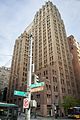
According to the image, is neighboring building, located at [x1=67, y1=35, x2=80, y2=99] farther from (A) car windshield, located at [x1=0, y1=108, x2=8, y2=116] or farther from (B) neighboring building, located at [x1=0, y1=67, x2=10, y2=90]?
(A) car windshield, located at [x1=0, y1=108, x2=8, y2=116]

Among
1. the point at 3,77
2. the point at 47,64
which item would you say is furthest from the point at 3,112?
the point at 3,77

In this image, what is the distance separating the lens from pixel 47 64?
261ft

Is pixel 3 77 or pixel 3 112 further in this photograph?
pixel 3 77

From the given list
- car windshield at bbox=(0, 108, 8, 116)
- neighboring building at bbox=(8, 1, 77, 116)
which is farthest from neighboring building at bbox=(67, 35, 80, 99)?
car windshield at bbox=(0, 108, 8, 116)

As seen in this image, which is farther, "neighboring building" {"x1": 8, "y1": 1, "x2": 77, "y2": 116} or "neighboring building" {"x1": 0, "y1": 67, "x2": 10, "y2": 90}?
"neighboring building" {"x1": 0, "y1": 67, "x2": 10, "y2": 90}

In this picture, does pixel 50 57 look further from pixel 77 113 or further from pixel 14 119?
pixel 14 119

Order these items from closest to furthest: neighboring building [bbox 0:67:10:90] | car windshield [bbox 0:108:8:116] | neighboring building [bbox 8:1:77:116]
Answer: car windshield [bbox 0:108:8:116]
neighboring building [bbox 8:1:77:116]
neighboring building [bbox 0:67:10:90]

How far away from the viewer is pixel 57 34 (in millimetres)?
93938

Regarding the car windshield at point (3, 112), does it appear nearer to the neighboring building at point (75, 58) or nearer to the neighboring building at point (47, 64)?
→ the neighboring building at point (47, 64)

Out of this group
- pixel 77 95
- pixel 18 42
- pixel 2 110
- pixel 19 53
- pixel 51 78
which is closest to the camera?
pixel 2 110

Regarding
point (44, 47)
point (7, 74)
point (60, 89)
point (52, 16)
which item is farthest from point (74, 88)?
point (7, 74)

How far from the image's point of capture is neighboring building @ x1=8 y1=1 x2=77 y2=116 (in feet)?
206

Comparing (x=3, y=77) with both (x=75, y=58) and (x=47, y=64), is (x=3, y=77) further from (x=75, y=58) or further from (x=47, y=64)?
(x=75, y=58)

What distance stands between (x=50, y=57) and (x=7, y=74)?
170ft
